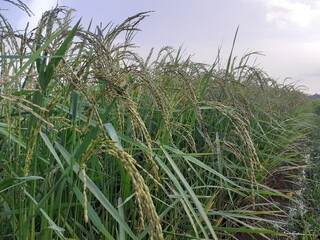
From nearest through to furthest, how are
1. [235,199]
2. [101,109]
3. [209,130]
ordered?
[101,109] → [235,199] → [209,130]

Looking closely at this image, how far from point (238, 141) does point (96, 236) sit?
5.94 feet

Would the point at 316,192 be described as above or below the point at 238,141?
below

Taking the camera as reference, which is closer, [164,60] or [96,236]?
[96,236]

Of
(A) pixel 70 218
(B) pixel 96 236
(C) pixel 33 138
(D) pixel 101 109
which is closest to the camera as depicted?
(C) pixel 33 138

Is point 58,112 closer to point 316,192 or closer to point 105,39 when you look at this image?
point 105,39

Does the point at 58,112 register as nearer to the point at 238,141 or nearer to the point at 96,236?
the point at 96,236

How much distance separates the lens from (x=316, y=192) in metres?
3.80

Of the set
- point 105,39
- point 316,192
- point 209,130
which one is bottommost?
point 316,192

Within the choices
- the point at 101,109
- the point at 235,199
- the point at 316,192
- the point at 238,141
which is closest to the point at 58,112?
the point at 101,109

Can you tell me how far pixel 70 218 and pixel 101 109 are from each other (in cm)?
52

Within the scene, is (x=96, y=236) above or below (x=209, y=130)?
below

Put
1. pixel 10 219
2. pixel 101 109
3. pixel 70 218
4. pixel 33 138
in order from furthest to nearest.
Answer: pixel 101 109, pixel 70 218, pixel 10 219, pixel 33 138

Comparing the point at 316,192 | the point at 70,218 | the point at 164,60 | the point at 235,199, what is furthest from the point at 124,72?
the point at 316,192

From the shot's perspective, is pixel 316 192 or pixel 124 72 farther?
pixel 316 192
